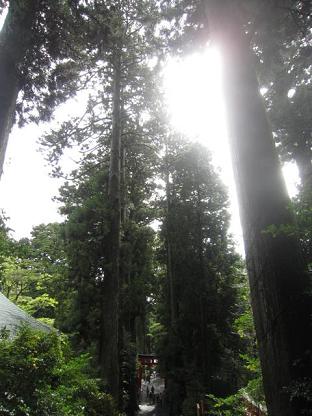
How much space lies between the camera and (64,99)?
10.9m

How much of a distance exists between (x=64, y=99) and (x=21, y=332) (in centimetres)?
754

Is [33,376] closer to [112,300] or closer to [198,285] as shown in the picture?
[112,300]

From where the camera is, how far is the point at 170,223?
81.4ft

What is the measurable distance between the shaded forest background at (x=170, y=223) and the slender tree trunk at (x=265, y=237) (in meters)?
0.01

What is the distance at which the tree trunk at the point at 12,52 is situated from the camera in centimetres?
714

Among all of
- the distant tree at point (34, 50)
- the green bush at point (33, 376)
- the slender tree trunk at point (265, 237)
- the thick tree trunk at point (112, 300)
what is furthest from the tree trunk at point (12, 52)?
the thick tree trunk at point (112, 300)

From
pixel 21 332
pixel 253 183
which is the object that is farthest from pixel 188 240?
pixel 253 183

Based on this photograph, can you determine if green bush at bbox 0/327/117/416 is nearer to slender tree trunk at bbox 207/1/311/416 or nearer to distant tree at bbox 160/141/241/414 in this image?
slender tree trunk at bbox 207/1/311/416

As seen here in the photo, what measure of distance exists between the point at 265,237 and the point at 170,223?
70.8ft

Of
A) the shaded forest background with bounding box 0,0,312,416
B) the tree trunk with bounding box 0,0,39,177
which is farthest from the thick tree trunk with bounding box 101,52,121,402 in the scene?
the tree trunk with bounding box 0,0,39,177

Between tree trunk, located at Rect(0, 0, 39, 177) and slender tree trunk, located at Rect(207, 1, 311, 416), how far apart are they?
4539 mm

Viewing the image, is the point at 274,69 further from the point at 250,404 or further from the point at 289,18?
the point at 250,404

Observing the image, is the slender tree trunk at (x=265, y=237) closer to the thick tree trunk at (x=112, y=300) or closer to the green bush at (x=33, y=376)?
the green bush at (x=33, y=376)

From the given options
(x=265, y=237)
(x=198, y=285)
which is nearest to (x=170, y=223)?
(x=198, y=285)
